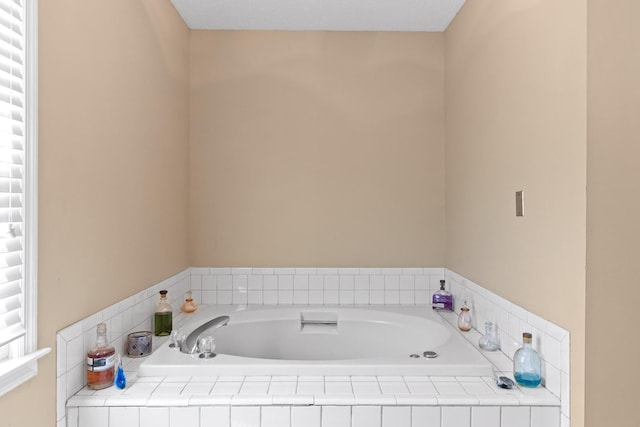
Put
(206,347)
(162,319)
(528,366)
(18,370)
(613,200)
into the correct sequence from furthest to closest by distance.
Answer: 1. (162,319)
2. (206,347)
3. (528,366)
4. (613,200)
5. (18,370)

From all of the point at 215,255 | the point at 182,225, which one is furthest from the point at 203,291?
the point at 182,225

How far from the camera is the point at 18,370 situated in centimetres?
125

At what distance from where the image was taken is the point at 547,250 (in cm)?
160

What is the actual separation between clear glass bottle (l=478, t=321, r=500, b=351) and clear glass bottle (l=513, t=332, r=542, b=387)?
38 centimetres

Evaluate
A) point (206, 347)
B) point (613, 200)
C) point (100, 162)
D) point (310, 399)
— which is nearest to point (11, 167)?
point (100, 162)

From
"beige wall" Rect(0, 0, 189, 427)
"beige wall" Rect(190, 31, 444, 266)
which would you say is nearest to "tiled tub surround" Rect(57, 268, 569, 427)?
"beige wall" Rect(0, 0, 189, 427)

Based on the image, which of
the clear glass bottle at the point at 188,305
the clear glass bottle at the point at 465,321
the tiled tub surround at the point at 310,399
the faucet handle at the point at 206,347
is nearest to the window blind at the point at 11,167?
the tiled tub surround at the point at 310,399

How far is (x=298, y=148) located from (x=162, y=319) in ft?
4.21

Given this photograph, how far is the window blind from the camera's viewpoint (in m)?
1.23

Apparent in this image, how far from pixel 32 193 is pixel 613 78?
5.46ft

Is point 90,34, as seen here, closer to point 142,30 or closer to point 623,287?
point 142,30

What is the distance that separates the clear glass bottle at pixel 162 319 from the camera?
7.29 feet

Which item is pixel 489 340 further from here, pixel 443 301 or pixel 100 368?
pixel 100 368

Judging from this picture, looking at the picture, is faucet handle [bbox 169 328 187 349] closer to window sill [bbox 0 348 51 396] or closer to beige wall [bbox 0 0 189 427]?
beige wall [bbox 0 0 189 427]
